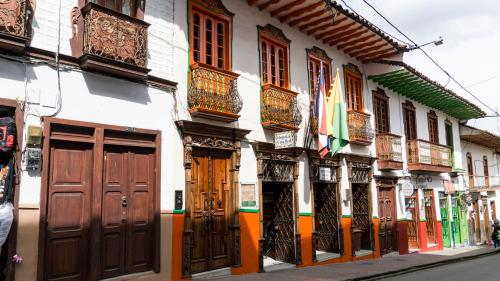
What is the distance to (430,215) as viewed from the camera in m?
19.6

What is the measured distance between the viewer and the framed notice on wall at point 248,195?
403 inches

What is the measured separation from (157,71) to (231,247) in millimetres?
4260

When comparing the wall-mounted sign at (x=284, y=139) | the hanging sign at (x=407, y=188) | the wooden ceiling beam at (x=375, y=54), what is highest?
the wooden ceiling beam at (x=375, y=54)

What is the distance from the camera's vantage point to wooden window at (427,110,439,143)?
68.6 feet

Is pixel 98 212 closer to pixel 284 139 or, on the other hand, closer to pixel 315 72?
pixel 284 139

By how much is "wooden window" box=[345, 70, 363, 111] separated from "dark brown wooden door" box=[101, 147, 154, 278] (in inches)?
339

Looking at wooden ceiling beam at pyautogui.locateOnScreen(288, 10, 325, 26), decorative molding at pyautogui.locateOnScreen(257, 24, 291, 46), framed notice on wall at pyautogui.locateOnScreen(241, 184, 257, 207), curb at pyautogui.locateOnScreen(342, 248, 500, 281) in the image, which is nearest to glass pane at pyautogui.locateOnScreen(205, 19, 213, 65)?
decorative molding at pyautogui.locateOnScreen(257, 24, 291, 46)

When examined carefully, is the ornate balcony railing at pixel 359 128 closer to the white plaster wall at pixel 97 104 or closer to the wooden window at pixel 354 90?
the wooden window at pixel 354 90

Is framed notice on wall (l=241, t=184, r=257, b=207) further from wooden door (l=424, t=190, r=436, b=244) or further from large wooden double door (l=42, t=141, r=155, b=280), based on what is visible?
wooden door (l=424, t=190, r=436, b=244)

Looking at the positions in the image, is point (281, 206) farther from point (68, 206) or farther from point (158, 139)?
point (68, 206)

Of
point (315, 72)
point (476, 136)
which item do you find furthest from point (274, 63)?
point (476, 136)

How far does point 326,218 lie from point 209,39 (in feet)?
22.8

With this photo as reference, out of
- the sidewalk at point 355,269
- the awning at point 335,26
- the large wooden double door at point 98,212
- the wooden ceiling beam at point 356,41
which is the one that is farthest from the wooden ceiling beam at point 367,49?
the large wooden double door at point 98,212

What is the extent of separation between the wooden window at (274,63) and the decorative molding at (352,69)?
354cm
